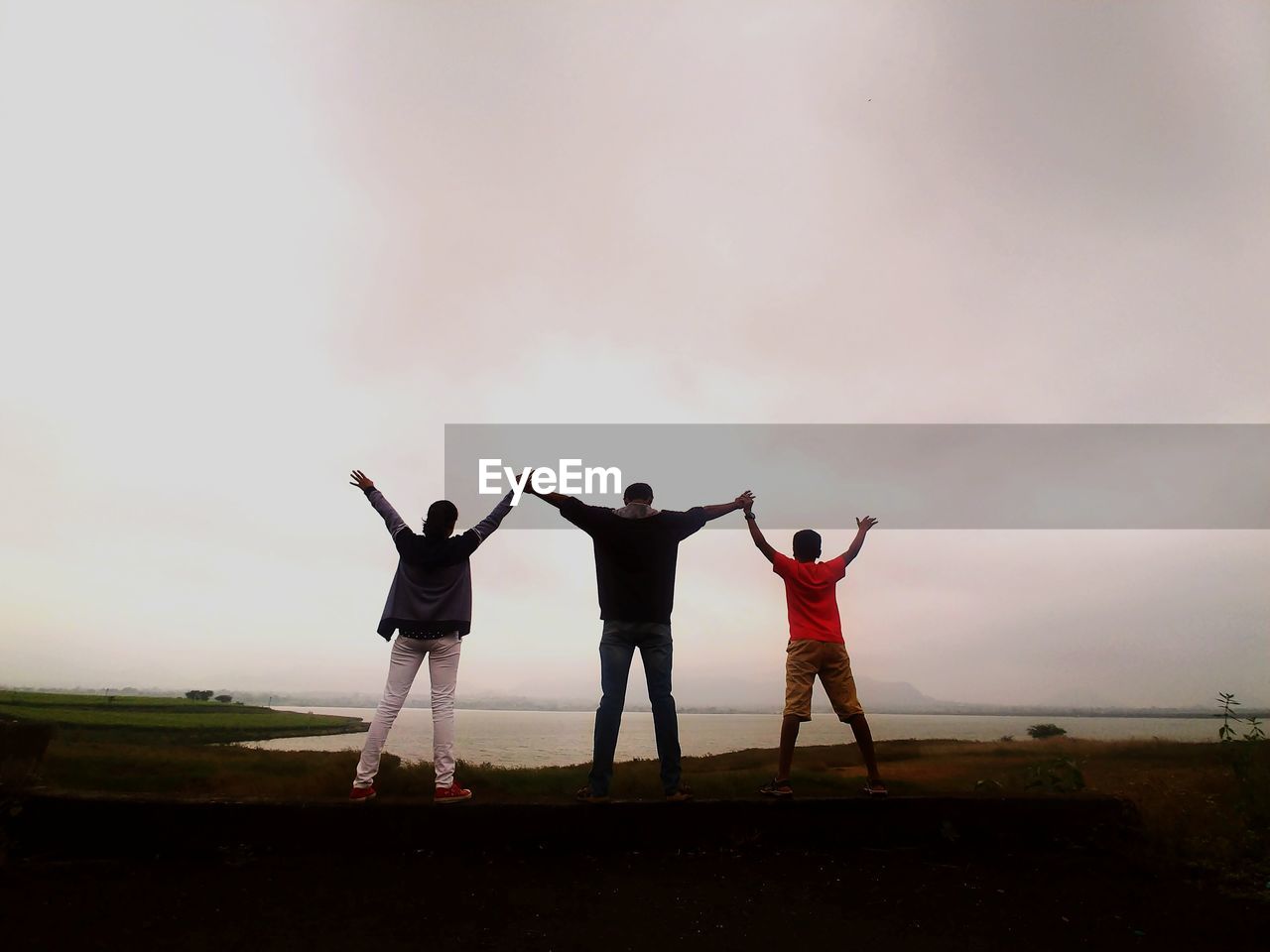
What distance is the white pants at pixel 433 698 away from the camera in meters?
5.19

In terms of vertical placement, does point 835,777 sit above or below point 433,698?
below

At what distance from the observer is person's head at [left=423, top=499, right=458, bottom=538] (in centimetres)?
562

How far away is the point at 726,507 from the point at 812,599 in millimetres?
1106

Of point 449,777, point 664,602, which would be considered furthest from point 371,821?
point 664,602

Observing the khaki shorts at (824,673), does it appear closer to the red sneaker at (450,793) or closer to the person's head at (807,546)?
the person's head at (807,546)

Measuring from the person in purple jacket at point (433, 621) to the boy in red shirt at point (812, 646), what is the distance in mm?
2541

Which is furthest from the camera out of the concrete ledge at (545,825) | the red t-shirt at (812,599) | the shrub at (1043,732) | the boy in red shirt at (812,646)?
the shrub at (1043,732)

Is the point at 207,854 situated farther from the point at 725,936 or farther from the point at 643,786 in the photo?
the point at 643,786

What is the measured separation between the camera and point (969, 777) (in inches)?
338

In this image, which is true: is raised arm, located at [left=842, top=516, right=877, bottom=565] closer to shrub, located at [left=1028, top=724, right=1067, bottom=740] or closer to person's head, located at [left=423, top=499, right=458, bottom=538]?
person's head, located at [left=423, top=499, right=458, bottom=538]

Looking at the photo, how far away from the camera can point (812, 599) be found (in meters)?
5.87

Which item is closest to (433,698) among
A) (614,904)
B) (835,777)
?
(614,904)

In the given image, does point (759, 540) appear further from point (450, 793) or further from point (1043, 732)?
point (1043, 732)

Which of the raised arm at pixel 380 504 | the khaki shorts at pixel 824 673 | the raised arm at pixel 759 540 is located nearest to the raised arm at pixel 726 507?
the raised arm at pixel 759 540
